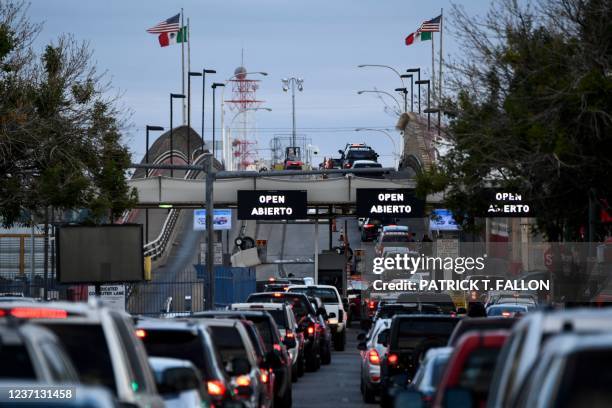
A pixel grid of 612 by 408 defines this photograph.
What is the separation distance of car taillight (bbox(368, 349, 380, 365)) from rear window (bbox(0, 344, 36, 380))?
16.6 m

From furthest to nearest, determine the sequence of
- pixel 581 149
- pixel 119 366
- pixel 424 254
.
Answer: pixel 424 254 → pixel 581 149 → pixel 119 366

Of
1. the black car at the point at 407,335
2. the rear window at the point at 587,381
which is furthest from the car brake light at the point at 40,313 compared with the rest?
the black car at the point at 407,335

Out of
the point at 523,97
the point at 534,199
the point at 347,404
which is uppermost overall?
the point at 523,97

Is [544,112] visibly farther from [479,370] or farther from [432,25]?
[432,25]

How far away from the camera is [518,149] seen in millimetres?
29531

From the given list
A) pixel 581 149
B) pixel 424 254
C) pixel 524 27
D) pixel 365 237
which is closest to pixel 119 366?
pixel 581 149

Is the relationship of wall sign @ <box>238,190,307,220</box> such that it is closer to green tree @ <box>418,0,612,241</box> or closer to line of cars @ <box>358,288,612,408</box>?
green tree @ <box>418,0,612,241</box>

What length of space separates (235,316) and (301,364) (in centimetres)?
1196

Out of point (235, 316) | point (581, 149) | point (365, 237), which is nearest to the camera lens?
point (235, 316)

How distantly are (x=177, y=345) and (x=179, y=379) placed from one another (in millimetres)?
2856

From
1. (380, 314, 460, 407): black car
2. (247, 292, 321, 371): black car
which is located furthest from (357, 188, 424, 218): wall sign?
(380, 314, 460, 407): black car

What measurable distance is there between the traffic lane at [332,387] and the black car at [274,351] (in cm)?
190

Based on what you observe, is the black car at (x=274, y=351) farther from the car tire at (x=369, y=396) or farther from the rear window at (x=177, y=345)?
the rear window at (x=177, y=345)

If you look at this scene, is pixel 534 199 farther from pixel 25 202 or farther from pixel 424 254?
pixel 424 254
